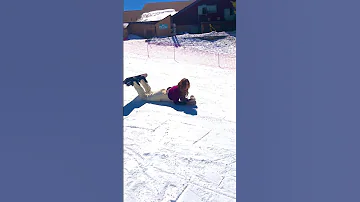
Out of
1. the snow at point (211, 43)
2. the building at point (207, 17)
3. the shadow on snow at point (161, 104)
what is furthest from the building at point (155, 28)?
the shadow on snow at point (161, 104)

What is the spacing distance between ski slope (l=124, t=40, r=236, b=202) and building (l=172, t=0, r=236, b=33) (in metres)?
17.6

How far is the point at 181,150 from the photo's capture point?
13.1ft

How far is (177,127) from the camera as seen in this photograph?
477cm

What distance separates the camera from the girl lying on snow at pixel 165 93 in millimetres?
5852

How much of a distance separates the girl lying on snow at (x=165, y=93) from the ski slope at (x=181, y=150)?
135 mm

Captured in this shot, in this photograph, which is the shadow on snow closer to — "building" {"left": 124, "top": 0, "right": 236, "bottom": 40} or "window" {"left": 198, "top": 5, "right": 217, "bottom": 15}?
"building" {"left": 124, "top": 0, "right": 236, "bottom": 40}

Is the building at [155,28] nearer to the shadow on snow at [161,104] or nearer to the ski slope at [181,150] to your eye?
the ski slope at [181,150]

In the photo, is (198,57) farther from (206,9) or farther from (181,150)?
(206,9)

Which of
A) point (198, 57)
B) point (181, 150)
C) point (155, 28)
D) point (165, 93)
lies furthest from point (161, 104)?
point (155, 28)

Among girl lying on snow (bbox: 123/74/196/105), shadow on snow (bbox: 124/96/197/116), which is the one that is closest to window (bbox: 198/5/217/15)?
girl lying on snow (bbox: 123/74/196/105)

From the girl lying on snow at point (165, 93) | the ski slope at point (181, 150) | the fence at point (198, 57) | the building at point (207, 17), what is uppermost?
the building at point (207, 17)
